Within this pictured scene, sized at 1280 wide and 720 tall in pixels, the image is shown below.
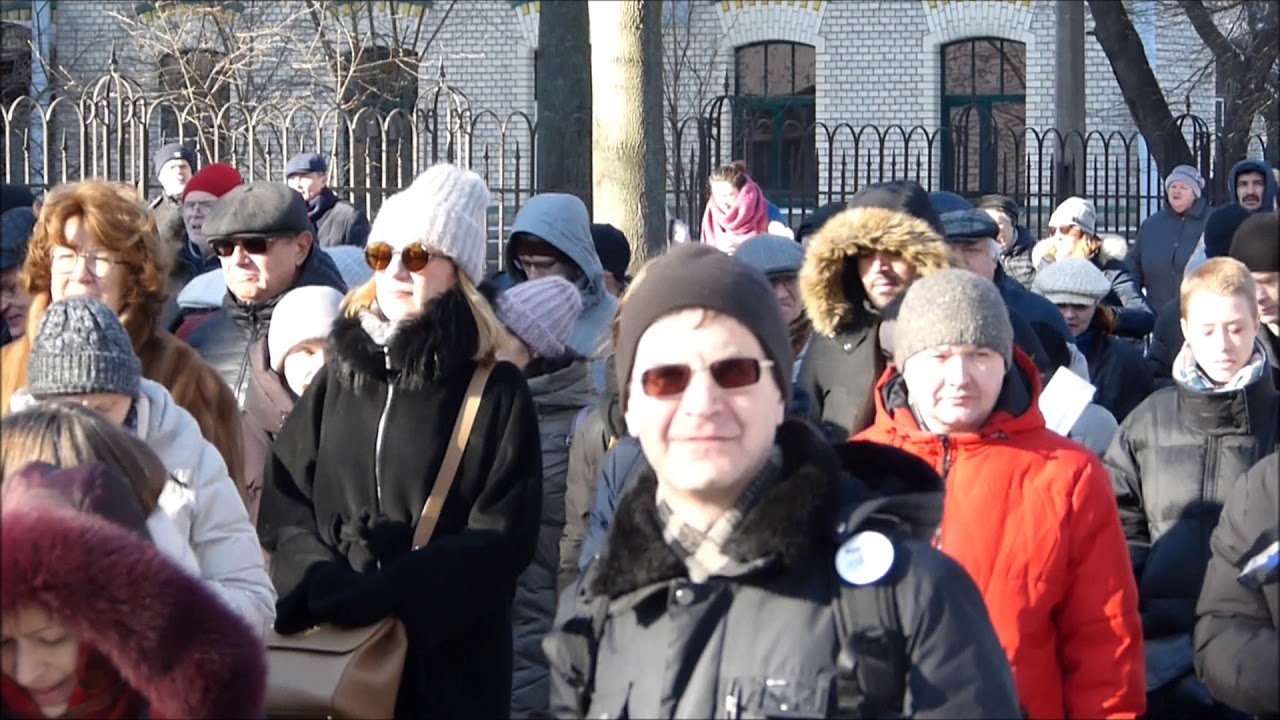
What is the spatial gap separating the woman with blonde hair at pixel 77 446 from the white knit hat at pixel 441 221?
1.39 metres

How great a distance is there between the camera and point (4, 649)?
2.87 m

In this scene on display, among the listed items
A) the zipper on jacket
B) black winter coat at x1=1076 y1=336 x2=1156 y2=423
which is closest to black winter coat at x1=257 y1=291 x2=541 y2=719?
the zipper on jacket

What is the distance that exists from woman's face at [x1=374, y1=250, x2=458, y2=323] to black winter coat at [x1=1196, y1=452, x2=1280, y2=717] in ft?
6.28

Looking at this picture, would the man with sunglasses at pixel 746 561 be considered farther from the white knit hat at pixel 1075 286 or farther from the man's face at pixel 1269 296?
the white knit hat at pixel 1075 286

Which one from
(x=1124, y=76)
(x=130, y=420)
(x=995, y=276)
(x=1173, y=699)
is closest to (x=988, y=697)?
(x=130, y=420)

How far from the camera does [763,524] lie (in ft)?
9.07

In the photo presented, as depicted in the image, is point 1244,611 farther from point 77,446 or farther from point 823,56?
point 823,56

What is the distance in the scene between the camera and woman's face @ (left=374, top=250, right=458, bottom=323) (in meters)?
4.78

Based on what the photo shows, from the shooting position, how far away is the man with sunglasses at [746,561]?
2.71m

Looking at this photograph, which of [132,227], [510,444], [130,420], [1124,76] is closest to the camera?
[130,420]

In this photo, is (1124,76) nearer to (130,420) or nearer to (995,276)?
(995,276)

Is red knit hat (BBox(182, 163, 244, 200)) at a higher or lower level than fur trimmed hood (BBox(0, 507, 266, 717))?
higher

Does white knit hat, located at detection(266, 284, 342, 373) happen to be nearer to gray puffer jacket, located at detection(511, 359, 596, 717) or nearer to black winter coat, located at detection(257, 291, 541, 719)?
gray puffer jacket, located at detection(511, 359, 596, 717)

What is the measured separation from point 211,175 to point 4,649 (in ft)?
21.5
